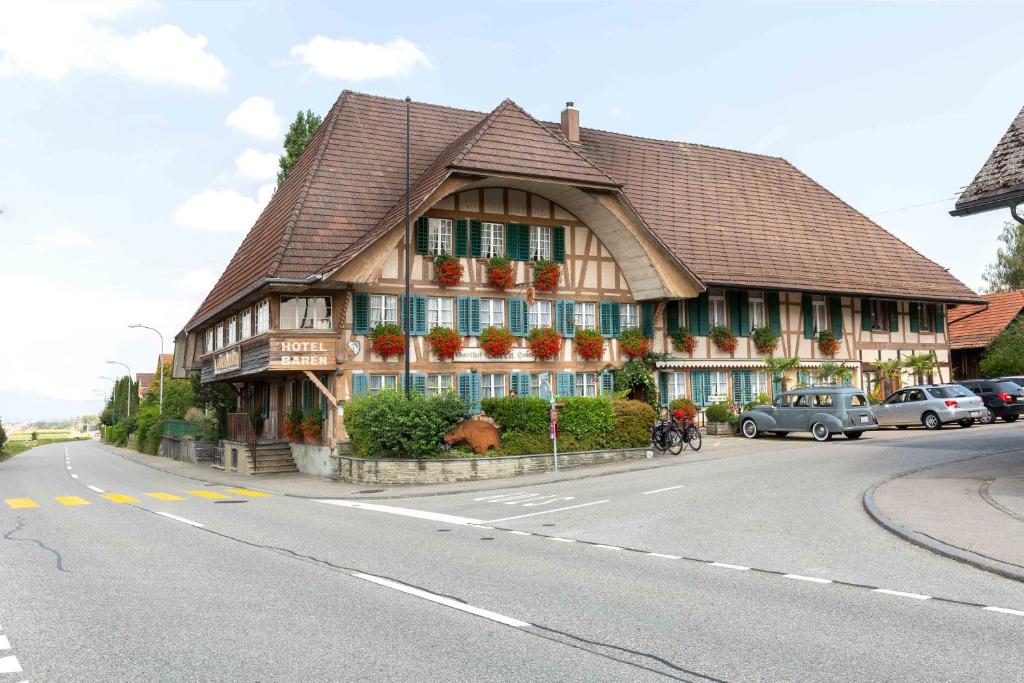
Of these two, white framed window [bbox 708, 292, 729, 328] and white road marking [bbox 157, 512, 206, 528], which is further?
white framed window [bbox 708, 292, 729, 328]

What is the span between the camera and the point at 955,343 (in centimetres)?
4469

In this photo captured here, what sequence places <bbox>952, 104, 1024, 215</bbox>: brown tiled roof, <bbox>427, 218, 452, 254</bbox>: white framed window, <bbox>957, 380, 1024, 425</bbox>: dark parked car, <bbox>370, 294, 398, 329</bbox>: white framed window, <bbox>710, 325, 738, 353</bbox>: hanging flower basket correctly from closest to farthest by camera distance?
1. <bbox>952, 104, 1024, 215</bbox>: brown tiled roof
2. <bbox>370, 294, 398, 329</bbox>: white framed window
3. <bbox>427, 218, 452, 254</bbox>: white framed window
4. <bbox>957, 380, 1024, 425</bbox>: dark parked car
5. <bbox>710, 325, 738, 353</bbox>: hanging flower basket

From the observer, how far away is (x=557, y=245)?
28.6 meters

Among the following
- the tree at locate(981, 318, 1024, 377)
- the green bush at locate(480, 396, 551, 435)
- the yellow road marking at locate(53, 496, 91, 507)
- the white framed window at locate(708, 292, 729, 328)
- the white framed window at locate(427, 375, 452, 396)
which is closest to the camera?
the yellow road marking at locate(53, 496, 91, 507)

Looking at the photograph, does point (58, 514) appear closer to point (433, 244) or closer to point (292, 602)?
point (292, 602)

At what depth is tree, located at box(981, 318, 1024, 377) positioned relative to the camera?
127 ft

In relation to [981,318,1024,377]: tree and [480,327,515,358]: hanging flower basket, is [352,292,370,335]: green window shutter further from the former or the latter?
[981,318,1024,377]: tree

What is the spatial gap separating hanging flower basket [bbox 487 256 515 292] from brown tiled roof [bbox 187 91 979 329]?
114 inches

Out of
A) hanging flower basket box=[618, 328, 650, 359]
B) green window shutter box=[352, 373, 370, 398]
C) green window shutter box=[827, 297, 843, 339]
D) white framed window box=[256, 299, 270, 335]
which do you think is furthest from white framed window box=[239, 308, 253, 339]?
green window shutter box=[827, 297, 843, 339]

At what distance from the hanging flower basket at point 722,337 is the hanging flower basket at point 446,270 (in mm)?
10135

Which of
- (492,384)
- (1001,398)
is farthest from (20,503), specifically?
(1001,398)

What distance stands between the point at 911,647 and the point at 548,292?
22691mm

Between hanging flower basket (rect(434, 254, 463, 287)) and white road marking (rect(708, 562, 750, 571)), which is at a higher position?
hanging flower basket (rect(434, 254, 463, 287))

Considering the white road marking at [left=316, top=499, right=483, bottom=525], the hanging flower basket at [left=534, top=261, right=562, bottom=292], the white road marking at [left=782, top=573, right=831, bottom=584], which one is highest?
the hanging flower basket at [left=534, top=261, right=562, bottom=292]
